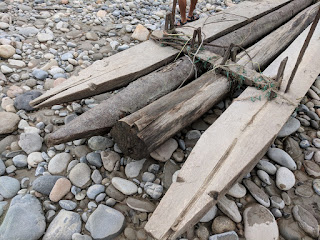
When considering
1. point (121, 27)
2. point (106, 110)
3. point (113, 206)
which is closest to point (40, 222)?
point (113, 206)

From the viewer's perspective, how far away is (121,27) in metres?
4.52

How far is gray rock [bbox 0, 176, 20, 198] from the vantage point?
80.5 inches

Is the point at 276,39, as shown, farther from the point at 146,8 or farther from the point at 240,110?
the point at 146,8

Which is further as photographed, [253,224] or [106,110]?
[106,110]

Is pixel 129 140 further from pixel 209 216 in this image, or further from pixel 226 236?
pixel 226 236

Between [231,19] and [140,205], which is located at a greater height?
[231,19]

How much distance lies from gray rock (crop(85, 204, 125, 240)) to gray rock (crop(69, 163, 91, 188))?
291 mm

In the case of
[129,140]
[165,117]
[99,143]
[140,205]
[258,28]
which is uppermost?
[258,28]

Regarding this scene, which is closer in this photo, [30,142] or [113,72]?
[30,142]

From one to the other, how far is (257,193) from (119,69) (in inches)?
68.8

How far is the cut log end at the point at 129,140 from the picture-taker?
Answer: 6.57ft

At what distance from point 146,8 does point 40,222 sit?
4.59 metres

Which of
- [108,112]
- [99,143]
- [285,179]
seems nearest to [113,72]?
[108,112]

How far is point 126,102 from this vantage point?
2365mm
